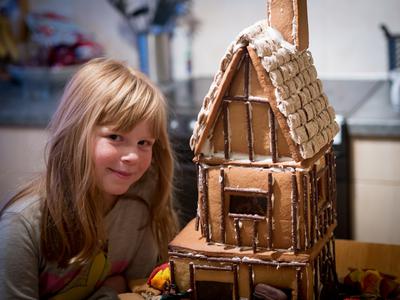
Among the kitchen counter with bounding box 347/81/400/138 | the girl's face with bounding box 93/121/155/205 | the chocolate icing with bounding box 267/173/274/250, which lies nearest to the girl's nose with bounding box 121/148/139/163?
the girl's face with bounding box 93/121/155/205

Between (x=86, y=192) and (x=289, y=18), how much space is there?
0.47 m

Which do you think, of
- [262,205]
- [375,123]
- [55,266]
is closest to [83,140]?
[55,266]

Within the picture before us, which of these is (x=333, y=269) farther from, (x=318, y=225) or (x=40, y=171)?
(x=40, y=171)

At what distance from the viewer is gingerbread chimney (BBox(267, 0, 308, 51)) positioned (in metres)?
1.04

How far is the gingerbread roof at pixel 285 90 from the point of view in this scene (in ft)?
3.26

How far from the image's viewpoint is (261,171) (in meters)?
1.04

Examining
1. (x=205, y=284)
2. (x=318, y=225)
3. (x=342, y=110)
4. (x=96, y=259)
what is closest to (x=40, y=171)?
(x=96, y=259)

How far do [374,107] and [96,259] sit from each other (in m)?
1.24

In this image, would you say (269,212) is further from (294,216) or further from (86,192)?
(86,192)

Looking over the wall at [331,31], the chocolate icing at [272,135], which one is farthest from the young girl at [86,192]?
the wall at [331,31]

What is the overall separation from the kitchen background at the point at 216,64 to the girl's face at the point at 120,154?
0.38 m

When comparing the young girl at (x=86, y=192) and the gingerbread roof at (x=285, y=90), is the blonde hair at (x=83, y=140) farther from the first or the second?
the gingerbread roof at (x=285, y=90)

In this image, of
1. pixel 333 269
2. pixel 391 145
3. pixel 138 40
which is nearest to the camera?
pixel 333 269

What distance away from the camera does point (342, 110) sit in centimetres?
214
